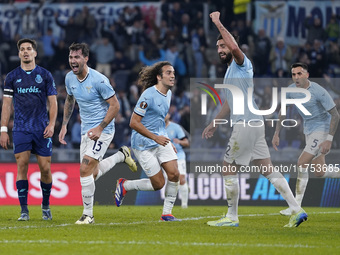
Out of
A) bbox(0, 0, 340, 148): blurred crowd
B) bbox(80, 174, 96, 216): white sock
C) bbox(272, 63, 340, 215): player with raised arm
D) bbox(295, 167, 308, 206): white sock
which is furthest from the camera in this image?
bbox(0, 0, 340, 148): blurred crowd

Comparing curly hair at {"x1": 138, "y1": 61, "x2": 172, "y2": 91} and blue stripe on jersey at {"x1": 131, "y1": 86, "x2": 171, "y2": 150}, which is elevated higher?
curly hair at {"x1": 138, "y1": 61, "x2": 172, "y2": 91}

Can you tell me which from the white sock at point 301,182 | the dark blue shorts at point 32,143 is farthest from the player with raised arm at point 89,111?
the white sock at point 301,182

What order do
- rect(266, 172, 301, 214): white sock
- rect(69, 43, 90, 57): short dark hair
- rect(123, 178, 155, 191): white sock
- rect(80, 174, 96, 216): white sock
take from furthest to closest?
rect(123, 178, 155, 191): white sock → rect(69, 43, 90, 57): short dark hair → rect(80, 174, 96, 216): white sock → rect(266, 172, 301, 214): white sock

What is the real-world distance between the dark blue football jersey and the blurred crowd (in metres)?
9.36

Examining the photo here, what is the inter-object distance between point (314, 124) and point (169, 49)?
10.7m

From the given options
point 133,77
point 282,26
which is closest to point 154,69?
point 133,77

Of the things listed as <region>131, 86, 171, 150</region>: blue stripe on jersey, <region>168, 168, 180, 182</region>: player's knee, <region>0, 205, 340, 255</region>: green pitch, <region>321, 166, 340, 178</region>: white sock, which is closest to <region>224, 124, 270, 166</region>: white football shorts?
<region>0, 205, 340, 255</region>: green pitch

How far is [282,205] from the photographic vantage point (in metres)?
18.1

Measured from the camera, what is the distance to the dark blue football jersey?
11.3 metres

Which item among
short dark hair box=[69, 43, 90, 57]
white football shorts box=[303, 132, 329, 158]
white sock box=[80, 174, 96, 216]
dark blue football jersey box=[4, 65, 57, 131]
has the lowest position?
white sock box=[80, 174, 96, 216]

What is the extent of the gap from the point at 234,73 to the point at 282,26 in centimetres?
1491

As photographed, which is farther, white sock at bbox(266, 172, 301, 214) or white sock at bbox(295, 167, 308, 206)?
white sock at bbox(295, 167, 308, 206)

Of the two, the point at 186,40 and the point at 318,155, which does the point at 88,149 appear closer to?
the point at 318,155

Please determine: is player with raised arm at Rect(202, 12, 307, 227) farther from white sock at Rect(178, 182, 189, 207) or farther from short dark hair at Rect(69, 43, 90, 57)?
white sock at Rect(178, 182, 189, 207)
